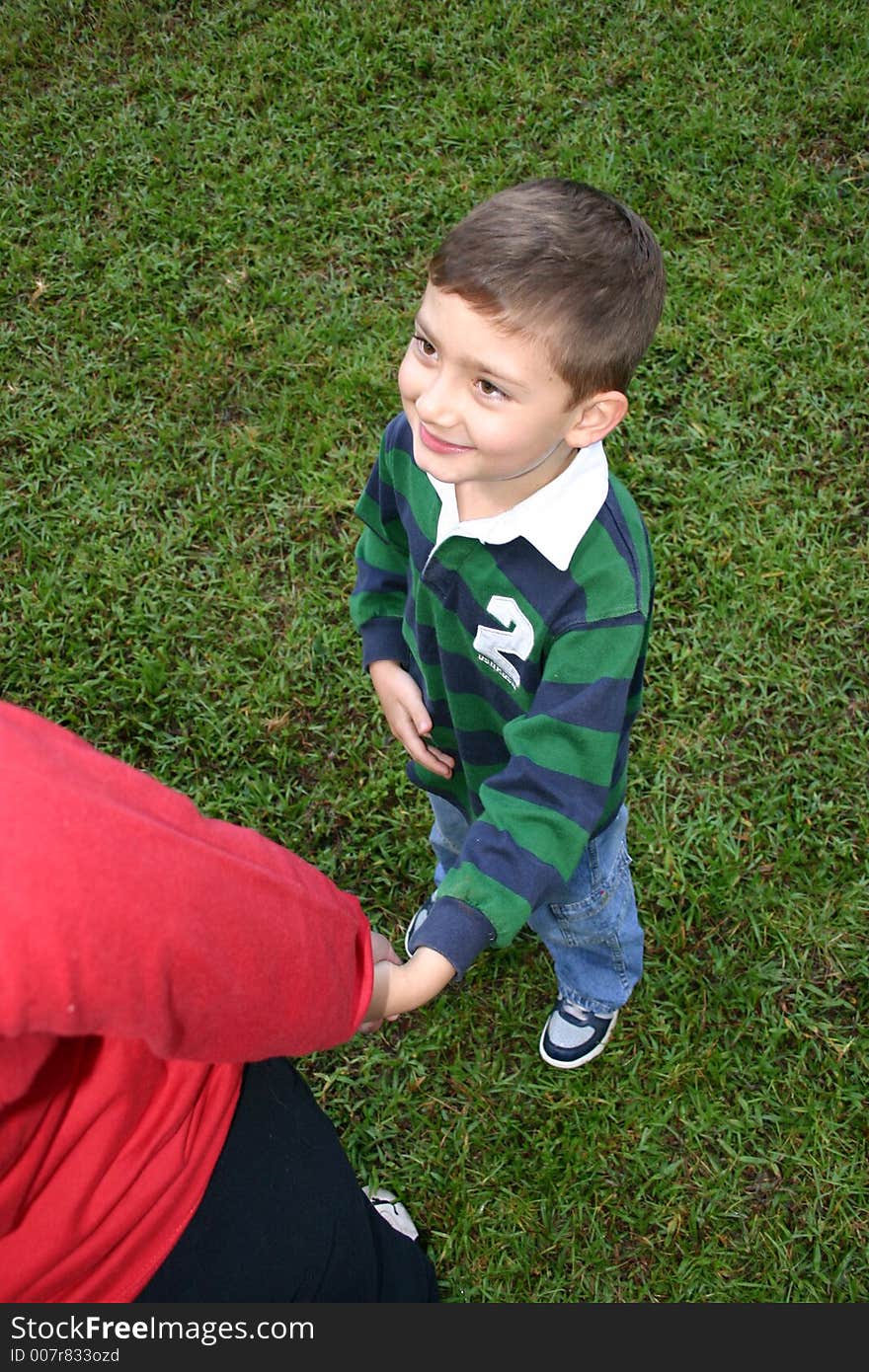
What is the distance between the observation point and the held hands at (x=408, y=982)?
1478 mm

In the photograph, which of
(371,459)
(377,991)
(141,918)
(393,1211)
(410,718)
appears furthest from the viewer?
(371,459)

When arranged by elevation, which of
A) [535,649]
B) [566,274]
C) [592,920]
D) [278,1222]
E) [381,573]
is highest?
[566,274]

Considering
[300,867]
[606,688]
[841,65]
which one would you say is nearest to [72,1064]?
[300,867]

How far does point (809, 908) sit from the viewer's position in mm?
2705

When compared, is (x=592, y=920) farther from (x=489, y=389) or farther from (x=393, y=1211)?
(x=489, y=389)

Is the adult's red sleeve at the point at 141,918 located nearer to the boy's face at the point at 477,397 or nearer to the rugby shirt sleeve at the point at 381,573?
the boy's face at the point at 477,397

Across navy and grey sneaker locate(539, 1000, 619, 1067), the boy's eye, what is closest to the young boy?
the boy's eye

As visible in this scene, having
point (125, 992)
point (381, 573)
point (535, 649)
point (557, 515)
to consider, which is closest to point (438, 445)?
point (557, 515)

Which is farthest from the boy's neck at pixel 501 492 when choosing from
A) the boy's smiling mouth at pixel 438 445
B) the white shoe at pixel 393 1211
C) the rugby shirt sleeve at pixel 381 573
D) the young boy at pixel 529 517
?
the white shoe at pixel 393 1211

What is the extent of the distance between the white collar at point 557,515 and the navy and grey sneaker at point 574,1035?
1.32 metres

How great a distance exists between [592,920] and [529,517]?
0.92 metres

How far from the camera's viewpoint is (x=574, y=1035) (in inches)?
98.7

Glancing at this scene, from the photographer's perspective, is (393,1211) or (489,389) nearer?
(489,389)

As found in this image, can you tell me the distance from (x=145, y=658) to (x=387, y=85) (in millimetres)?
2407
